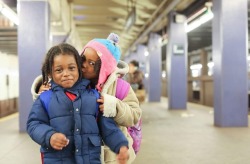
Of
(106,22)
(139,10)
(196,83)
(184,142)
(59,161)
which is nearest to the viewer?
(59,161)

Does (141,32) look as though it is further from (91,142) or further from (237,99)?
(91,142)

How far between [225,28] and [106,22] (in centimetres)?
737

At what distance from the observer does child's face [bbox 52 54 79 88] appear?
1.46 metres

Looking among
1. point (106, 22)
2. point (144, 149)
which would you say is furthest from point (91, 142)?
point (106, 22)

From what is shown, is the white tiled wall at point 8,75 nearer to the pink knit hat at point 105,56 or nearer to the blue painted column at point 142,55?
the blue painted column at point 142,55

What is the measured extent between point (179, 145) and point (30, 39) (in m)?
3.67

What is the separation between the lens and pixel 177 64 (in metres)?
10.9

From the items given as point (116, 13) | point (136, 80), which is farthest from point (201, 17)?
point (136, 80)

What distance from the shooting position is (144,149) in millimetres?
4633

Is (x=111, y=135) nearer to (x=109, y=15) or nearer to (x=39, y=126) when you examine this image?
(x=39, y=126)

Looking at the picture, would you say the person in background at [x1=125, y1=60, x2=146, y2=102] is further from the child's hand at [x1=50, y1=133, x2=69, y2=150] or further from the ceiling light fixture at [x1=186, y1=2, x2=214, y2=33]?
the child's hand at [x1=50, y1=133, x2=69, y2=150]

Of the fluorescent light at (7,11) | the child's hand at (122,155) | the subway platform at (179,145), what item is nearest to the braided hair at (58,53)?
the child's hand at (122,155)

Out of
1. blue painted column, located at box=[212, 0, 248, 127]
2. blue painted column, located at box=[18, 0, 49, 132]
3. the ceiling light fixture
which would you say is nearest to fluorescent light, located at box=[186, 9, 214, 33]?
the ceiling light fixture

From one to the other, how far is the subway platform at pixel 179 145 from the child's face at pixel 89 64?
2.51 meters
